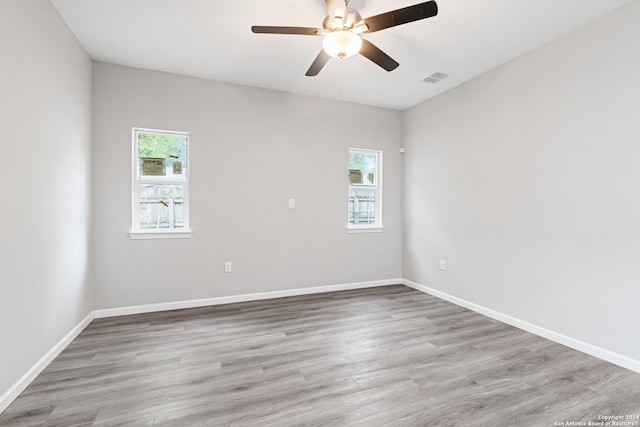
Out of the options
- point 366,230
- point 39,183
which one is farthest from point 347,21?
point 366,230

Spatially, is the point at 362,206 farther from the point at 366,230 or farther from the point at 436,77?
the point at 436,77

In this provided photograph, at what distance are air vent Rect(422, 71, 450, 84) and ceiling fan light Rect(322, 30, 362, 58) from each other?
174 cm

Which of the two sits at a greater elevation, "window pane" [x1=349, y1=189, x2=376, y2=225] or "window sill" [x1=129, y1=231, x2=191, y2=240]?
"window pane" [x1=349, y1=189, x2=376, y2=225]

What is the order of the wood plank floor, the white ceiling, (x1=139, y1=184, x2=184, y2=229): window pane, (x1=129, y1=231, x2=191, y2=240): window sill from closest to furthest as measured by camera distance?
the wood plank floor < the white ceiling < (x1=129, y1=231, x2=191, y2=240): window sill < (x1=139, y1=184, x2=184, y2=229): window pane

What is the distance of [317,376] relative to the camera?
2127 millimetres

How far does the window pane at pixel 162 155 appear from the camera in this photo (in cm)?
345

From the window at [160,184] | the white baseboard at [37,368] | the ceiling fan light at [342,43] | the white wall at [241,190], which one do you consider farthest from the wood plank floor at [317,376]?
the ceiling fan light at [342,43]

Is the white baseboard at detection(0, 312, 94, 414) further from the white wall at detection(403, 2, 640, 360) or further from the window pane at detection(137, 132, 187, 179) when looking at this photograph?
the white wall at detection(403, 2, 640, 360)

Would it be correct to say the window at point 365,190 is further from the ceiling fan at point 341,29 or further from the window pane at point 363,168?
the ceiling fan at point 341,29

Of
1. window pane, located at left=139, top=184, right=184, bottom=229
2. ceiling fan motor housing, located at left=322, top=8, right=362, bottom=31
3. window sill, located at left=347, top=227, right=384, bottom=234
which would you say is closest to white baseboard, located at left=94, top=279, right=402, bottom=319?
window sill, located at left=347, top=227, right=384, bottom=234

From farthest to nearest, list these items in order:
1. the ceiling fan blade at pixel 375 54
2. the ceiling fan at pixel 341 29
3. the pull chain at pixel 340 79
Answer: the pull chain at pixel 340 79
the ceiling fan blade at pixel 375 54
the ceiling fan at pixel 341 29

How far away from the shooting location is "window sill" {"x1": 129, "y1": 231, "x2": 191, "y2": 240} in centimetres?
335

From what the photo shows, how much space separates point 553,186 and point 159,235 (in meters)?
4.03

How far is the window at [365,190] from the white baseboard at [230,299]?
845 millimetres
